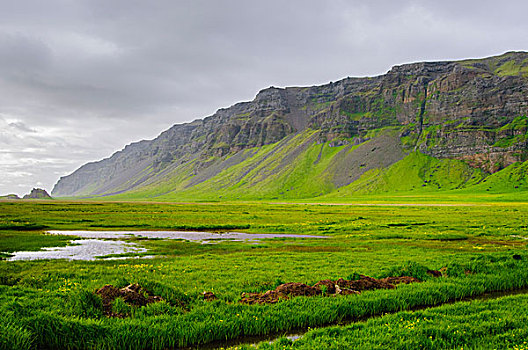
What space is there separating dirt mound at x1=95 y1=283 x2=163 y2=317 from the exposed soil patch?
471 cm

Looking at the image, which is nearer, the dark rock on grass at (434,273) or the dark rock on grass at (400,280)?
the dark rock on grass at (400,280)

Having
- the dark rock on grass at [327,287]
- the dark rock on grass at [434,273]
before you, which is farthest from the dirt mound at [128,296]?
the dark rock on grass at [434,273]

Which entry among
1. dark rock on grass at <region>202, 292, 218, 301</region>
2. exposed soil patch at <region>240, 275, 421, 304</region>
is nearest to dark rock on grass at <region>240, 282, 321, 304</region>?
exposed soil patch at <region>240, 275, 421, 304</region>

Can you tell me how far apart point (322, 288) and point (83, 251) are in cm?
2952

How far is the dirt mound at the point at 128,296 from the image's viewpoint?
566 inches

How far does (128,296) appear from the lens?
1465 cm

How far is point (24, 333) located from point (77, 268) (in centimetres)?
1476

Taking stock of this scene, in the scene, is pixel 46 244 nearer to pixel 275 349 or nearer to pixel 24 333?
pixel 24 333

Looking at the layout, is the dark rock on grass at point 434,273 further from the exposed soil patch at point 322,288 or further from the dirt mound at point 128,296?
the dirt mound at point 128,296

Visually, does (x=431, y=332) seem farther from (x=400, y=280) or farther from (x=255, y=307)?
(x=400, y=280)

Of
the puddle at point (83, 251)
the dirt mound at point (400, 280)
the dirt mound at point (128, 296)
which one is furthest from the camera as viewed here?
the puddle at point (83, 251)

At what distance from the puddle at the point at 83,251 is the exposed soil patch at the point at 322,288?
2167 cm

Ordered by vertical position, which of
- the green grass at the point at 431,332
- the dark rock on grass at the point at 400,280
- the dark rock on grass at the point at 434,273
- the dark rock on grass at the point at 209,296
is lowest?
the dark rock on grass at the point at 434,273

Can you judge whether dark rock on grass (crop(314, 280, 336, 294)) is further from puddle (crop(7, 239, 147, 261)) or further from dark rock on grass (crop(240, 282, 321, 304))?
puddle (crop(7, 239, 147, 261))
